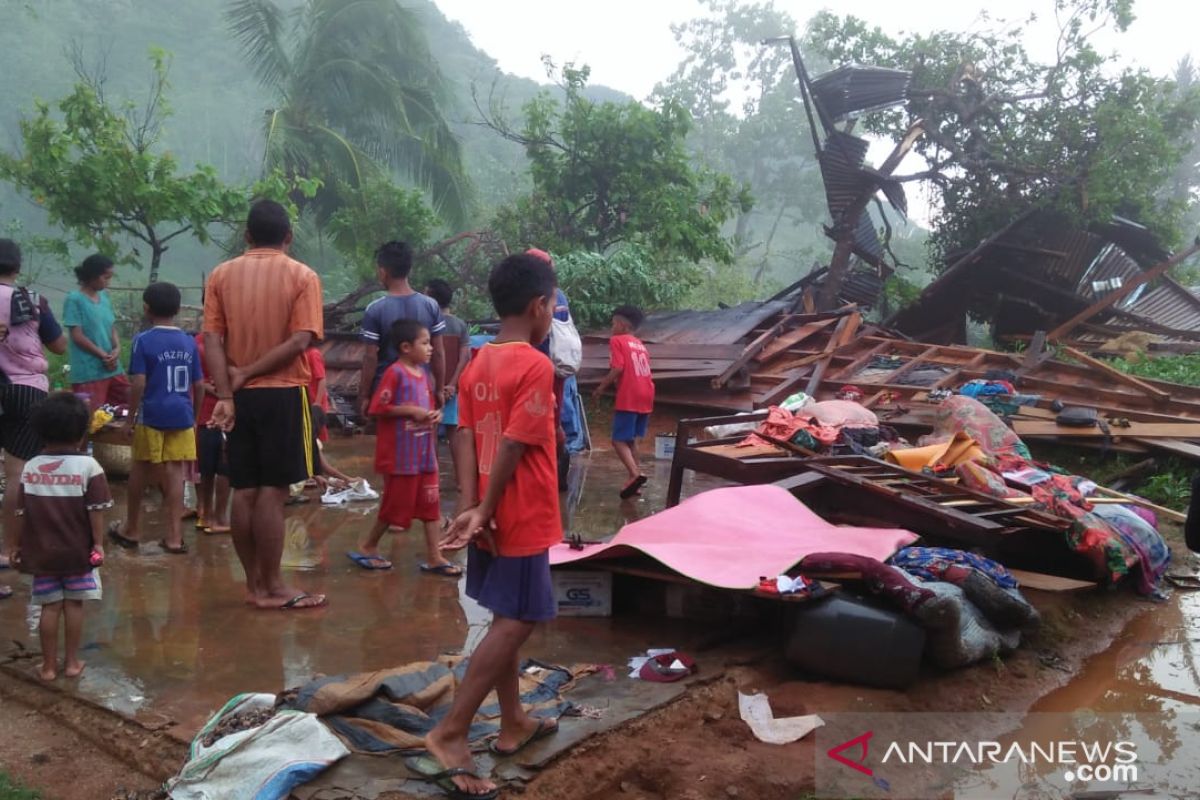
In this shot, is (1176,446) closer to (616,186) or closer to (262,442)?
(262,442)

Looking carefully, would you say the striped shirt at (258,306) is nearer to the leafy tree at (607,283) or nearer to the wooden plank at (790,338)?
the wooden plank at (790,338)

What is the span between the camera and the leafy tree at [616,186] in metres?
15.0

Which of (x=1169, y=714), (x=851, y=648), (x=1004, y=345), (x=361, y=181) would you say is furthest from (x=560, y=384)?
(x=361, y=181)

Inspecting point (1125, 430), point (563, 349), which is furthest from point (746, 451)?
point (1125, 430)

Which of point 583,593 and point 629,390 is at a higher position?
point 629,390

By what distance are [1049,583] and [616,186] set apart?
1136 centimetres

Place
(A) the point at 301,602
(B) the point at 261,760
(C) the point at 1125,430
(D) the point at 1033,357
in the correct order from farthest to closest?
(D) the point at 1033,357, (C) the point at 1125,430, (A) the point at 301,602, (B) the point at 261,760

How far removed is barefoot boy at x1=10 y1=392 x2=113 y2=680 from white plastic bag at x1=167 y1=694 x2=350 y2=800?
1100 millimetres

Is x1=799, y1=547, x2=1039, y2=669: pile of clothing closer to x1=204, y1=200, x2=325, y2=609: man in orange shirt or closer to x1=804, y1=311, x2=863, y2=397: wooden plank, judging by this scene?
x1=204, y1=200, x2=325, y2=609: man in orange shirt

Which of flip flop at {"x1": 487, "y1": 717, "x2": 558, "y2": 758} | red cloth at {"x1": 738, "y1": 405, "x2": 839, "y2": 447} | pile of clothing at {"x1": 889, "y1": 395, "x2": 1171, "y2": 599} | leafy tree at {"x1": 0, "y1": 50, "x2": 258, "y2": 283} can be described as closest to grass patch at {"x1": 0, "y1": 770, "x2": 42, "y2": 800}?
flip flop at {"x1": 487, "y1": 717, "x2": 558, "y2": 758}

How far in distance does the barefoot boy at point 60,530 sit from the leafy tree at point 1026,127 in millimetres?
13835

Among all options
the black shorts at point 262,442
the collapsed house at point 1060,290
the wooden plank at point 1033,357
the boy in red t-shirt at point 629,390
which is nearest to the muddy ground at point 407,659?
the black shorts at point 262,442

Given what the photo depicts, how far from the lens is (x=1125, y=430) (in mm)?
8094

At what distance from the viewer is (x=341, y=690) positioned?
325 centimetres
